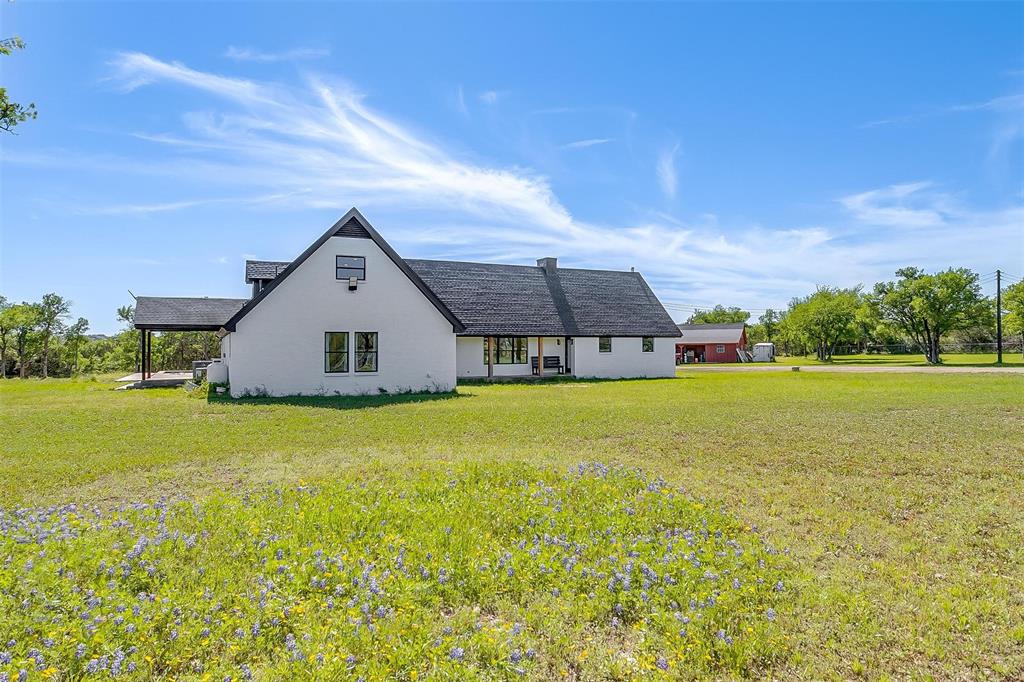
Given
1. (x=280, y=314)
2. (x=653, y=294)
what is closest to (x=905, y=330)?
(x=653, y=294)

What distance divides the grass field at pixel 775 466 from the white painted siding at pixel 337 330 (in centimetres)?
244

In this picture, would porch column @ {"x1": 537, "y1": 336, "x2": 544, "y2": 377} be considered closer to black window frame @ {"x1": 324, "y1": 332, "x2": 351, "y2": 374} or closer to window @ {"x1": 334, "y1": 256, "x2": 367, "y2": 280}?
window @ {"x1": 334, "y1": 256, "x2": 367, "y2": 280}

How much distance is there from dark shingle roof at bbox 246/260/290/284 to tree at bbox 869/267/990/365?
50.4 m

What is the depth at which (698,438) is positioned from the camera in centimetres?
1080

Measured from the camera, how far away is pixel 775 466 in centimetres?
846

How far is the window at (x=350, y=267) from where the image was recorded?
20750 mm

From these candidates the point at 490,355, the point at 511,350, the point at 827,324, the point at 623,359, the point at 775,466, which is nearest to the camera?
the point at 775,466

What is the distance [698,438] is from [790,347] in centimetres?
8113

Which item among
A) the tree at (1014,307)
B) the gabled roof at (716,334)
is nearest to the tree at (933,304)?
the tree at (1014,307)

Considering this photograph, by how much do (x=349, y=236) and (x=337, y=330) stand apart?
362 cm

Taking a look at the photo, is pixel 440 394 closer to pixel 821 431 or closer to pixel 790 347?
pixel 821 431

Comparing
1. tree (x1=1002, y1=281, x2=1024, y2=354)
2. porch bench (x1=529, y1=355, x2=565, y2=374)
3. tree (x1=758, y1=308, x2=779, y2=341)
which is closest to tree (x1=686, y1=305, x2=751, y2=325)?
tree (x1=758, y1=308, x2=779, y2=341)

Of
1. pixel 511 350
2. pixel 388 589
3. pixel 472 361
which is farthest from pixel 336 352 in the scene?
pixel 388 589

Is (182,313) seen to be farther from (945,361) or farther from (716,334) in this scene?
(945,361)
